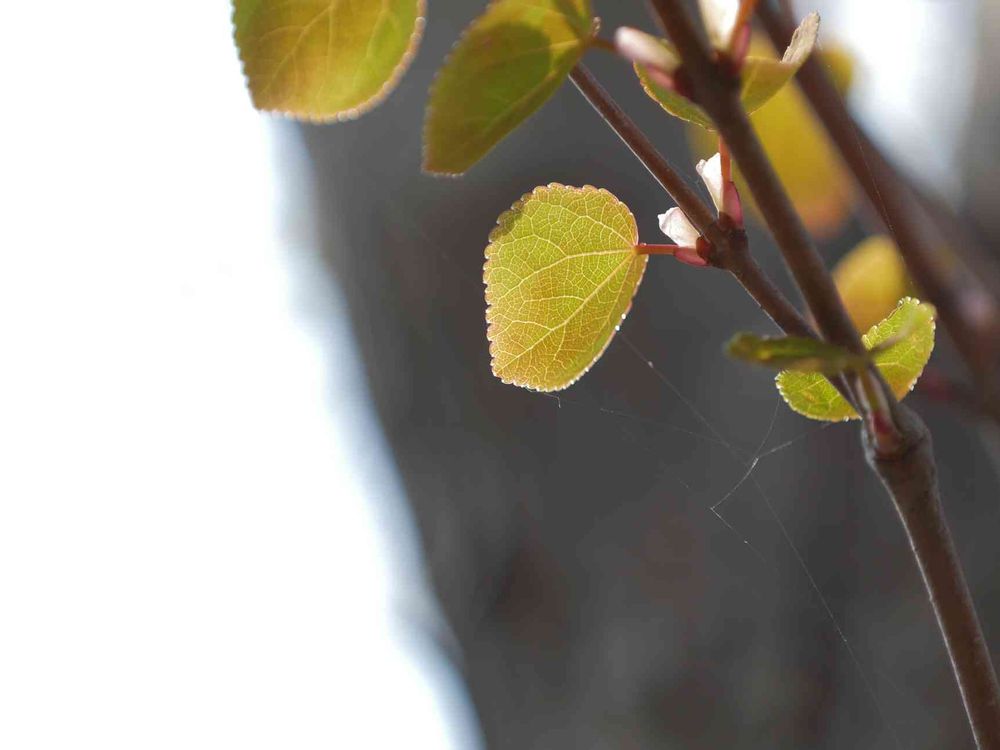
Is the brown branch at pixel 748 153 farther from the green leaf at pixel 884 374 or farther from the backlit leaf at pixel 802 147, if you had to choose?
the backlit leaf at pixel 802 147

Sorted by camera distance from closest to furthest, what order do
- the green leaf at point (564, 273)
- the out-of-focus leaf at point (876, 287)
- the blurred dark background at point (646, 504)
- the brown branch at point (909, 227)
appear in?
the green leaf at point (564, 273), the brown branch at point (909, 227), the out-of-focus leaf at point (876, 287), the blurred dark background at point (646, 504)

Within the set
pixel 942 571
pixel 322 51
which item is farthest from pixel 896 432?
pixel 322 51

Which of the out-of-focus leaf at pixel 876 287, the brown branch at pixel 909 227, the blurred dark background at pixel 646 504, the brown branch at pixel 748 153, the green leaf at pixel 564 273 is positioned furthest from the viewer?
the blurred dark background at pixel 646 504

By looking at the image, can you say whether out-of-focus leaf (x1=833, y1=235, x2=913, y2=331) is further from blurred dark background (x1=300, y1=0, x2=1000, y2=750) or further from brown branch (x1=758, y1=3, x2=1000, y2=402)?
blurred dark background (x1=300, y1=0, x2=1000, y2=750)

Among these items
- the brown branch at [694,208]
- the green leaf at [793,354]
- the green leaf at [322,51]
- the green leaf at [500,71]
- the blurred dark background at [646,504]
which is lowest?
the blurred dark background at [646,504]

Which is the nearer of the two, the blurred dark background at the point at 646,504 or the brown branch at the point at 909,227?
the brown branch at the point at 909,227

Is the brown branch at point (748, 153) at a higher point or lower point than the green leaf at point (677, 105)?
lower

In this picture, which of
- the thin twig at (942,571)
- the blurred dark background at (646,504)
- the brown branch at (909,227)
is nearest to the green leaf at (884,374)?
the thin twig at (942,571)
